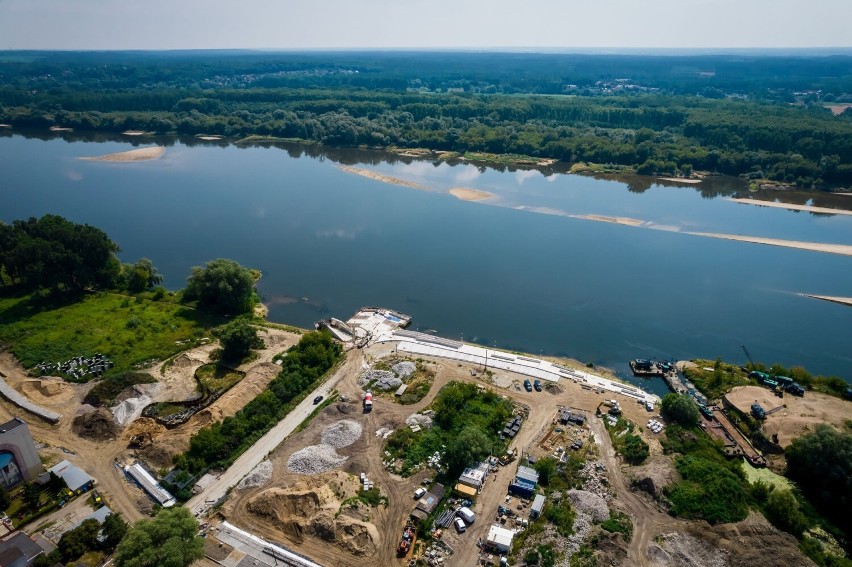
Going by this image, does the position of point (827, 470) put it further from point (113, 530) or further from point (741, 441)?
point (113, 530)

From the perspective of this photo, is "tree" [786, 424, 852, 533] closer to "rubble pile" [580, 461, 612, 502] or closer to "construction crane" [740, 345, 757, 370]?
"construction crane" [740, 345, 757, 370]

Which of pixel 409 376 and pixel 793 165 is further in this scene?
pixel 793 165

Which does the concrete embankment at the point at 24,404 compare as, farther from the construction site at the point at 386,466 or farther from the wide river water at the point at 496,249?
the wide river water at the point at 496,249

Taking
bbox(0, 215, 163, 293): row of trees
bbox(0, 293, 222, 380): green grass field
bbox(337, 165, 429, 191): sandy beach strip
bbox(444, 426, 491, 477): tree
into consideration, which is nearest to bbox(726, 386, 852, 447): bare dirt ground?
bbox(444, 426, 491, 477): tree

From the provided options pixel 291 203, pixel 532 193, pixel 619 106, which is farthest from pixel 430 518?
pixel 619 106

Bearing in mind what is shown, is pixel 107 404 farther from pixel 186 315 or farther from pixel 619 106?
pixel 619 106

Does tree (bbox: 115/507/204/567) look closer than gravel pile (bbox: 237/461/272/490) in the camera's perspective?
Yes

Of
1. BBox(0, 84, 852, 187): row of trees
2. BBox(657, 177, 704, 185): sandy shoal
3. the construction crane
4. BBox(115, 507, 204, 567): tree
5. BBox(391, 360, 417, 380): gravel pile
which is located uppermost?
BBox(0, 84, 852, 187): row of trees
